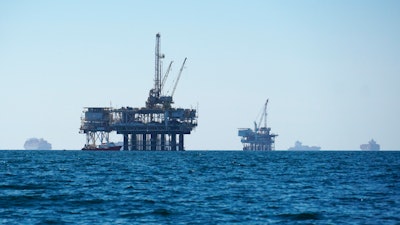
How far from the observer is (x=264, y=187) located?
66.1 meters

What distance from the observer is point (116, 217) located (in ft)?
144

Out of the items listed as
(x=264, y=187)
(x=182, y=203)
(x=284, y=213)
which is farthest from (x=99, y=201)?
(x=264, y=187)

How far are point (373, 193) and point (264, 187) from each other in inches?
416

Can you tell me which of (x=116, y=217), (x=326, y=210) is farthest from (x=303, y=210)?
(x=116, y=217)

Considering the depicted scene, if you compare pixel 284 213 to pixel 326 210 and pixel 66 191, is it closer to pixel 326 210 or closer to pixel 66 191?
pixel 326 210

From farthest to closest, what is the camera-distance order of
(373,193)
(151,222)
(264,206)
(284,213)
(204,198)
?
(373,193)
(204,198)
(264,206)
(284,213)
(151,222)

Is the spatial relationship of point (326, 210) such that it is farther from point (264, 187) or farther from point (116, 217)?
point (264, 187)

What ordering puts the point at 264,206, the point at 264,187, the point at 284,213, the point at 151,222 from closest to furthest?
1. the point at 151,222
2. the point at 284,213
3. the point at 264,206
4. the point at 264,187

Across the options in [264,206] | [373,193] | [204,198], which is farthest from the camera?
[373,193]

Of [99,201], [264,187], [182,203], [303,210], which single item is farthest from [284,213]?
[264,187]

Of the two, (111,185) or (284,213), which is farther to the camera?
(111,185)

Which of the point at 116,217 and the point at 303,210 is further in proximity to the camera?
the point at 303,210

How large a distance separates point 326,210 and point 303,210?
1430 millimetres

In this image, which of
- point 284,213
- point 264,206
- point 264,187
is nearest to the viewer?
point 284,213
